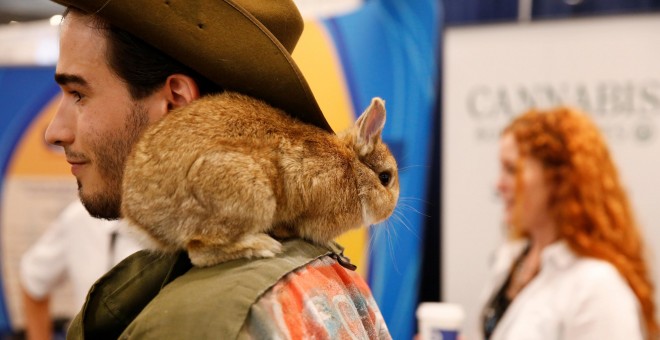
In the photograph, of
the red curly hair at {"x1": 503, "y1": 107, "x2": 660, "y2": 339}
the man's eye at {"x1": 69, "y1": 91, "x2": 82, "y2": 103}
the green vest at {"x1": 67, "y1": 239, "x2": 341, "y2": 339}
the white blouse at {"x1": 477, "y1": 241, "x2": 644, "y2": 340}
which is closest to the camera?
the green vest at {"x1": 67, "y1": 239, "x2": 341, "y2": 339}

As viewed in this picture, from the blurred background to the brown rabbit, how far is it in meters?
1.34

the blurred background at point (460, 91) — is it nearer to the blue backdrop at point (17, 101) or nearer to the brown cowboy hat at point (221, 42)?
the blue backdrop at point (17, 101)

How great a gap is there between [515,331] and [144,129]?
1.52m

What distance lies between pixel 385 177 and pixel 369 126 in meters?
0.08

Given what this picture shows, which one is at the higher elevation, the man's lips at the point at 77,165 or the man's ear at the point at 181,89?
the man's ear at the point at 181,89

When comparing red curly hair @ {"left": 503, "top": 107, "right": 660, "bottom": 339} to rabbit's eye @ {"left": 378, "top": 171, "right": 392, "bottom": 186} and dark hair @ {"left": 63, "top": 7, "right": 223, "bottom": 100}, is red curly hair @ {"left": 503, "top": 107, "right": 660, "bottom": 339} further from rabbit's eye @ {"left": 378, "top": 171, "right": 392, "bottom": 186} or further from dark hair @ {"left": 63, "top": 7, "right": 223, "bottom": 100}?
dark hair @ {"left": 63, "top": 7, "right": 223, "bottom": 100}

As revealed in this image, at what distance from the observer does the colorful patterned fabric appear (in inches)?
31.9

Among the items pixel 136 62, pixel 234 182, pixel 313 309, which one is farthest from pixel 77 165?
pixel 313 309

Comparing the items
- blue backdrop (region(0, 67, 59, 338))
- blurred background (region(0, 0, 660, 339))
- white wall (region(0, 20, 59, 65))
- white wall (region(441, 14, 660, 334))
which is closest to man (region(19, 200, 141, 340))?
blue backdrop (region(0, 67, 59, 338))

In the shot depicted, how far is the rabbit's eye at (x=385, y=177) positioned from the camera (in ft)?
3.40

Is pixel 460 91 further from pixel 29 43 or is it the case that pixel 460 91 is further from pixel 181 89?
pixel 181 89

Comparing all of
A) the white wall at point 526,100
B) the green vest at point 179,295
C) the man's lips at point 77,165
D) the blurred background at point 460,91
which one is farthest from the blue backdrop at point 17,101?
the green vest at point 179,295

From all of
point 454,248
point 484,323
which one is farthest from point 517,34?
point 484,323

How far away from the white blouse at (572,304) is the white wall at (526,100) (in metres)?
0.38
